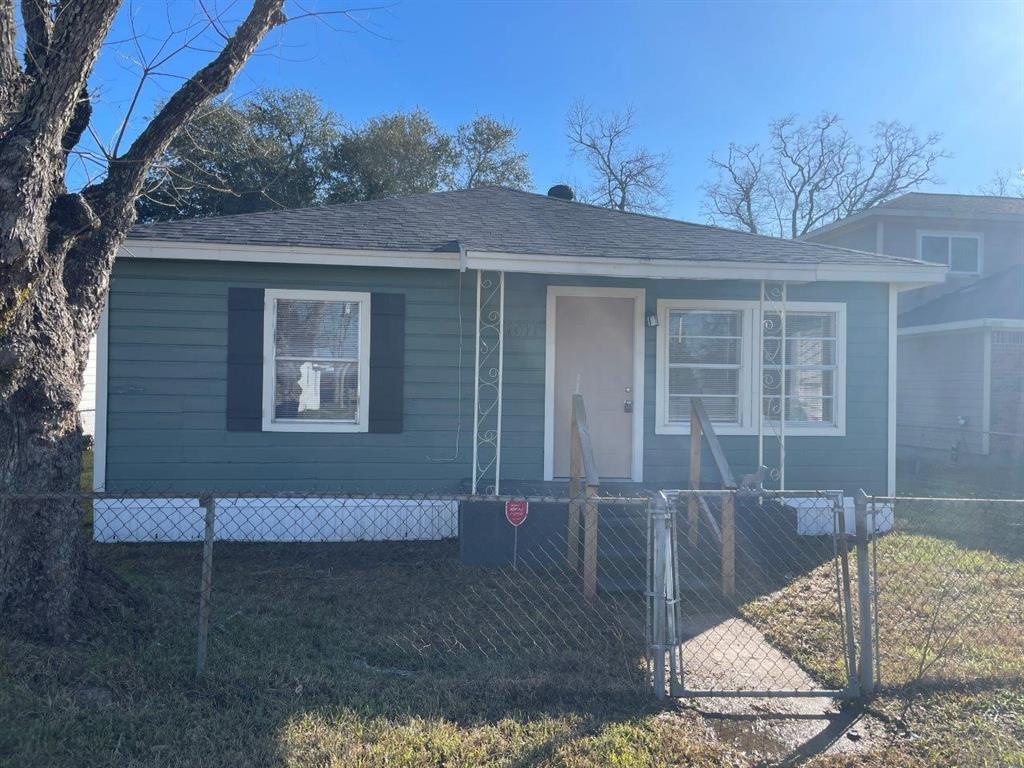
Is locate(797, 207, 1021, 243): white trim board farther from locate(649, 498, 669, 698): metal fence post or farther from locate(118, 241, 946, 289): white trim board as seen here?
locate(649, 498, 669, 698): metal fence post

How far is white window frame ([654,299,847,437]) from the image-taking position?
7836 mm

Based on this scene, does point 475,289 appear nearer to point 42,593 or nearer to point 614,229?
point 614,229

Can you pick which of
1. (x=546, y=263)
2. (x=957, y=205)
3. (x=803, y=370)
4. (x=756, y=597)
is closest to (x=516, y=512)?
(x=756, y=597)

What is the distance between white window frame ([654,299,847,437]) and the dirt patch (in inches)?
130

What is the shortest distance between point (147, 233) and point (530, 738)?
19.4ft

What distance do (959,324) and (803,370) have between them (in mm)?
7890

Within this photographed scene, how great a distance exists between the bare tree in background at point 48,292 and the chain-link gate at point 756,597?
10.5 feet

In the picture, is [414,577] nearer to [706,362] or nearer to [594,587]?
[594,587]

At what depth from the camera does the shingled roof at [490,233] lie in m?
7.14

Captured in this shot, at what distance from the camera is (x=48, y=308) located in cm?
413

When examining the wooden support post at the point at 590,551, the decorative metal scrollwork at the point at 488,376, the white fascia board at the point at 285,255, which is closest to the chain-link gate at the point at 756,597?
the wooden support post at the point at 590,551

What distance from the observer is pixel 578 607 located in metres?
5.32

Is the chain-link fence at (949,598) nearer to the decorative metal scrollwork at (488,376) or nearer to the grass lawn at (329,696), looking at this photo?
the grass lawn at (329,696)

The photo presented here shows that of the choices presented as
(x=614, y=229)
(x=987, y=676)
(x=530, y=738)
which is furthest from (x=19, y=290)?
(x=614, y=229)
